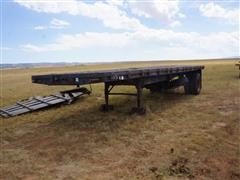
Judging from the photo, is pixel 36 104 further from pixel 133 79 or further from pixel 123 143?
pixel 123 143

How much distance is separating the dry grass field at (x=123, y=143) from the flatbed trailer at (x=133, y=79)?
0.89 meters

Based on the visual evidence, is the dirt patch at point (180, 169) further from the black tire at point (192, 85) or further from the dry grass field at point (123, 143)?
the black tire at point (192, 85)

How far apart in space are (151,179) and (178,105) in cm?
670

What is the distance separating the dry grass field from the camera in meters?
5.15

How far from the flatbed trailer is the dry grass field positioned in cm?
89

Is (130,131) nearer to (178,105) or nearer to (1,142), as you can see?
(1,142)

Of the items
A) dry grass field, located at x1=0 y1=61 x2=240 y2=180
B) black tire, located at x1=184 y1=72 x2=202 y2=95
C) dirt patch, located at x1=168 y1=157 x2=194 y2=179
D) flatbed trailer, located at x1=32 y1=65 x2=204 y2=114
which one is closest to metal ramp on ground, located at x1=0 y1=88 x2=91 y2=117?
dry grass field, located at x1=0 y1=61 x2=240 y2=180

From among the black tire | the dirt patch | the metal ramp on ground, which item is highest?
the black tire

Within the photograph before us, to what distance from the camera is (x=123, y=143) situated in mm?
6652

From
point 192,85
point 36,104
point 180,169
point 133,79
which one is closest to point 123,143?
point 180,169

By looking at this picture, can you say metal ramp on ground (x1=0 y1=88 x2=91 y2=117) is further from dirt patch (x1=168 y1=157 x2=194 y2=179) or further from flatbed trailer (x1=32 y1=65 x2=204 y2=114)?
dirt patch (x1=168 y1=157 x2=194 y2=179)

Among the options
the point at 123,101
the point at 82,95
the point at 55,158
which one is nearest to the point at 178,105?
the point at 123,101

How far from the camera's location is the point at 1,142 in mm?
7211

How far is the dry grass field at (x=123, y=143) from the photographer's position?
Answer: 16.9ft
